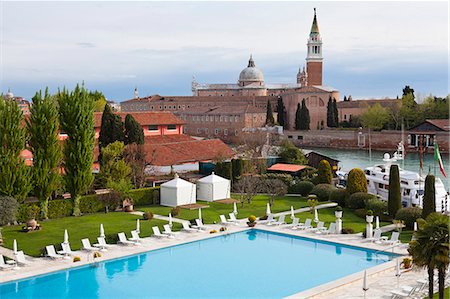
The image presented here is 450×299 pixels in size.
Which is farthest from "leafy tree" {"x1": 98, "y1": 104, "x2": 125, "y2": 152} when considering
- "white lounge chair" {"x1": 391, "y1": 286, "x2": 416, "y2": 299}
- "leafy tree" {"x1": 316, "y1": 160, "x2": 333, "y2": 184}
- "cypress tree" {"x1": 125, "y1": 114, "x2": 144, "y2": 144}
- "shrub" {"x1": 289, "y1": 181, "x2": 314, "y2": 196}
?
"white lounge chair" {"x1": 391, "y1": 286, "x2": 416, "y2": 299}

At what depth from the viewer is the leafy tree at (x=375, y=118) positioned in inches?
2640

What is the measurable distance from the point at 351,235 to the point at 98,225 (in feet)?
28.1

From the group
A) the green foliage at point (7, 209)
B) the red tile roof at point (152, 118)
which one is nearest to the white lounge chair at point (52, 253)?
the green foliage at point (7, 209)

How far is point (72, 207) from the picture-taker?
2209 centimetres

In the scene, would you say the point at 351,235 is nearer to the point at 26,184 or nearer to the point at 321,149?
the point at 26,184

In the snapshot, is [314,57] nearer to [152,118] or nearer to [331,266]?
[152,118]

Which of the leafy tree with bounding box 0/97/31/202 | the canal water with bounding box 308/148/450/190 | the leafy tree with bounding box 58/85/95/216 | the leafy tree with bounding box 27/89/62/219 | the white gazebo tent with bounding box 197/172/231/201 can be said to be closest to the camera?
the leafy tree with bounding box 0/97/31/202

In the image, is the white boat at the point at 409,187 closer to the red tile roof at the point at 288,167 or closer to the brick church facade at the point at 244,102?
the red tile roof at the point at 288,167

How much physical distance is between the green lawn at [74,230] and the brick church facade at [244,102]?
48.7 meters

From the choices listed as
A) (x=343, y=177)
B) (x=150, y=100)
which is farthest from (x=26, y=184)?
(x=150, y=100)

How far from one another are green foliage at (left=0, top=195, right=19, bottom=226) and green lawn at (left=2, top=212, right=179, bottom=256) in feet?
1.72

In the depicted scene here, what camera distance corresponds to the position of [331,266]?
15922mm

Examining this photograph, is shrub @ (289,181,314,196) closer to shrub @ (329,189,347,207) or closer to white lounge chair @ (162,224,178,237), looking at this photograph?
shrub @ (329,189,347,207)

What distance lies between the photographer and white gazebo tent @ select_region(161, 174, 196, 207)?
2405 centimetres
